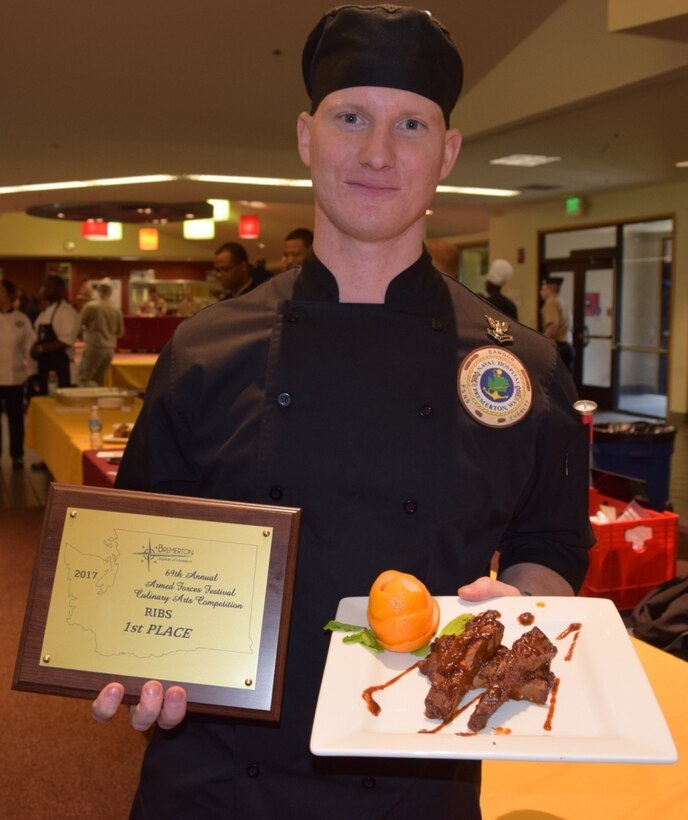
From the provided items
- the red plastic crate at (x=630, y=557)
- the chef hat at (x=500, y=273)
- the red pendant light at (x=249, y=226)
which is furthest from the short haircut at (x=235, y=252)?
the red pendant light at (x=249, y=226)

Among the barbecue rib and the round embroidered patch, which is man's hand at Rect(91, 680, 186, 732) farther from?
the round embroidered patch

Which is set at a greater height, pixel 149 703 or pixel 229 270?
pixel 229 270

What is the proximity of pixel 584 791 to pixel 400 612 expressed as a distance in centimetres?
67

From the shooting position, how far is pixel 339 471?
1.22 meters

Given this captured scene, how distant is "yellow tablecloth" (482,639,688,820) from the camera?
1.43 meters

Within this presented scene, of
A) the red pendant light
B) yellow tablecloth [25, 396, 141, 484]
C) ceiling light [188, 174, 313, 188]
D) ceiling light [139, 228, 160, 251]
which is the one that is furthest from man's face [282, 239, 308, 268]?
ceiling light [139, 228, 160, 251]

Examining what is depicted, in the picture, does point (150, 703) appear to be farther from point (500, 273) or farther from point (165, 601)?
point (500, 273)

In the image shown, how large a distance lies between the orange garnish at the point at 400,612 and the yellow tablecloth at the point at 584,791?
515mm

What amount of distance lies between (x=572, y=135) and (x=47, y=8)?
16.4 feet

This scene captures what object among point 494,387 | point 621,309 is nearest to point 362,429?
point 494,387

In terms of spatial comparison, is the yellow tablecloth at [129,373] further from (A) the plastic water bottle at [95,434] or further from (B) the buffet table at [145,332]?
(A) the plastic water bottle at [95,434]

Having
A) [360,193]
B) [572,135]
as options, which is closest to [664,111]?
[572,135]

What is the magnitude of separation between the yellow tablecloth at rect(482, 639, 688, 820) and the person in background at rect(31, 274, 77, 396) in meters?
7.95

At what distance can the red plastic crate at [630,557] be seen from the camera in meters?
3.24
